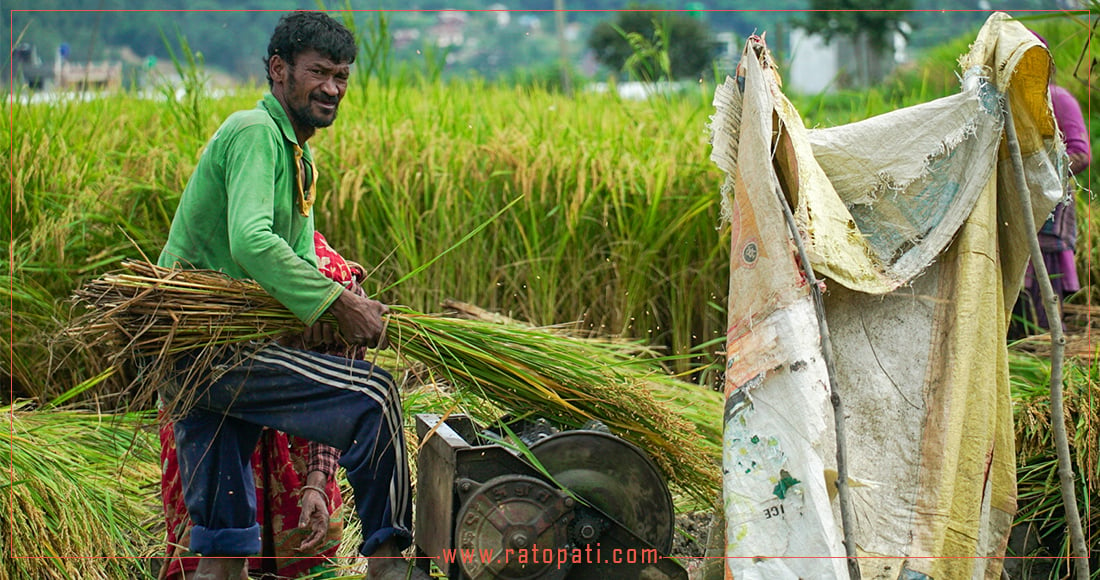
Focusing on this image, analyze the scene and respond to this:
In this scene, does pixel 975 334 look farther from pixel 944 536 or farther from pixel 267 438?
pixel 267 438

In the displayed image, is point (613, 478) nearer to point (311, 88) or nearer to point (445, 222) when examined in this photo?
point (311, 88)

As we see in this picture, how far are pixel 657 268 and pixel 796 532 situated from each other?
2805mm

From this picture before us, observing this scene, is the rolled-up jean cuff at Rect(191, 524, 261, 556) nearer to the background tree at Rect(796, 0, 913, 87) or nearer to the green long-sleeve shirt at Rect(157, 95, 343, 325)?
the green long-sleeve shirt at Rect(157, 95, 343, 325)

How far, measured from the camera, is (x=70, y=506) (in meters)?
3.26

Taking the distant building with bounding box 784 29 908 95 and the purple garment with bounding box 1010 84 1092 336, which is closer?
the purple garment with bounding box 1010 84 1092 336

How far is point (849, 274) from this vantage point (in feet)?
8.32

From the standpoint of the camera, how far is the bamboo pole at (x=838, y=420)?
227cm

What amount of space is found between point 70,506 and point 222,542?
759mm

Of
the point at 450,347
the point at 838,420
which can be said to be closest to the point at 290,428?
the point at 450,347

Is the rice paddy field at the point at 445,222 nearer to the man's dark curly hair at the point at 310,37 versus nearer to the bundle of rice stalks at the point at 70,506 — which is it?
the bundle of rice stalks at the point at 70,506

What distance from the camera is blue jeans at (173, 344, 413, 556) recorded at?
105 inches

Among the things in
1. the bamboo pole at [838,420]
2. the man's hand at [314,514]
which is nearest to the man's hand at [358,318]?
the man's hand at [314,514]

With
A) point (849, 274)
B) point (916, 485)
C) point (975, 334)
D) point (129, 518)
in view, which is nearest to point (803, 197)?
point (849, 274)

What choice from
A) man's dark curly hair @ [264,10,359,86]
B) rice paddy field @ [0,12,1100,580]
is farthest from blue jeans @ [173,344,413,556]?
rice paddy field @ [0,12,1100,580]
